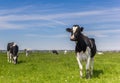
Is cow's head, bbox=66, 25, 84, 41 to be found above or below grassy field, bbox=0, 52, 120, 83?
above

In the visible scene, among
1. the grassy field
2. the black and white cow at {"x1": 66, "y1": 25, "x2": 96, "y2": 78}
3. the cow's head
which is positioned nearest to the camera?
the grassy field

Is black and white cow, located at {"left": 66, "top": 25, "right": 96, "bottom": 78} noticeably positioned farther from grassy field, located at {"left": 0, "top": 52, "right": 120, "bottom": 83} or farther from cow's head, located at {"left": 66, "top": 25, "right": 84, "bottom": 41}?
grassy field, located at {"left": 0, "top": 52, "right": 120, "bottom": 83}

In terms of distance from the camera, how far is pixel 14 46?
1629 inches

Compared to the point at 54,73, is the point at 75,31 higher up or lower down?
higher up

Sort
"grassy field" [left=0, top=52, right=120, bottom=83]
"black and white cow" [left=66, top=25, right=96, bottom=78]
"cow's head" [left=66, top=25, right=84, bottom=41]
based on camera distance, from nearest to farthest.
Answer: "grassy field" [left=0, top=52, right=120, bottom=83]
"cow's head" [left=66, top=25, right=84, bottom=41]
"black and white cow" [left=66, top=25, right=96, bottom=78]

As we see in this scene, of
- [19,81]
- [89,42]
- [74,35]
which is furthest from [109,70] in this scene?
[19,81]

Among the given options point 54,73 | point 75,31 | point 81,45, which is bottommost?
point 54,73

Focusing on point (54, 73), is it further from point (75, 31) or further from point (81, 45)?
point (75, 31)

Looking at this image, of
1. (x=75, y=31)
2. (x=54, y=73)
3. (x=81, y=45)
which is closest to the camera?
(x=75, y=31)

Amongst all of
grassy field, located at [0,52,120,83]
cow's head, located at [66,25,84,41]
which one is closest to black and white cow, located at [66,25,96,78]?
cow's head, located at [66,25,84,41]

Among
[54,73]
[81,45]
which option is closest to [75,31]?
[81,45]

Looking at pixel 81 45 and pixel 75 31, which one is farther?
pixel 81 45

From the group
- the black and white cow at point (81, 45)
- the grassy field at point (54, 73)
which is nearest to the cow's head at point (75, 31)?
the black and white cow at point (81, 45)

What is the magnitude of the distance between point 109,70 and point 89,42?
5687 mm
